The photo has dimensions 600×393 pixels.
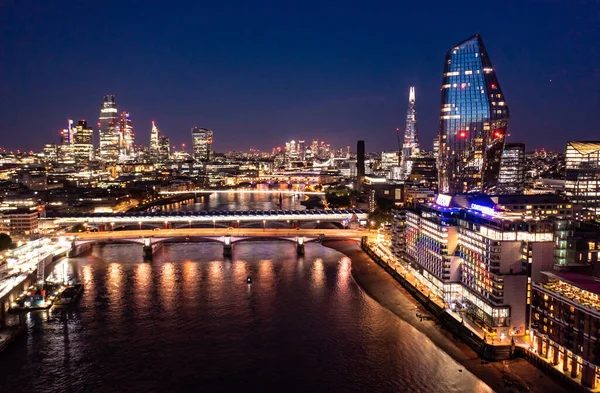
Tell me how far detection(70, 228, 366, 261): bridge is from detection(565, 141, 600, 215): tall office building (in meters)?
12.7

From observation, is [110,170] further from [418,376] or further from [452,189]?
[418,376]

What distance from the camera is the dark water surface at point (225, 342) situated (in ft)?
37.5

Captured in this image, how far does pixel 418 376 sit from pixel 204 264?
12.3 meters

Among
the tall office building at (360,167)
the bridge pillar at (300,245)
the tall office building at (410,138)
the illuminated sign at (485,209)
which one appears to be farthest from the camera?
the tall office building at (410,138)

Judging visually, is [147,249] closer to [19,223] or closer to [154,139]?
[19,223]

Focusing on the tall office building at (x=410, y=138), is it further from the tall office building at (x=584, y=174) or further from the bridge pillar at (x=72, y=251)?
the bridge pillar at (x=72, y=251)

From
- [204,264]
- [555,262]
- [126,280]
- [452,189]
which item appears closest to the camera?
[555,262]

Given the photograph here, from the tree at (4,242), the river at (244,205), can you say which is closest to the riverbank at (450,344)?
the tree at (4,242)

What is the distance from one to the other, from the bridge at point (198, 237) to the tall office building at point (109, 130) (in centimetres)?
9511

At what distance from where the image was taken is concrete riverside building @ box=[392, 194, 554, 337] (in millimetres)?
13062

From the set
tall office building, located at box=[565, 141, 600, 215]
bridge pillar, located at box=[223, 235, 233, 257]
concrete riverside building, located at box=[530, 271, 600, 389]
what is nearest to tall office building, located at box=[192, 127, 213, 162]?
tall office building, located at box=[565, 141, 600, 215]

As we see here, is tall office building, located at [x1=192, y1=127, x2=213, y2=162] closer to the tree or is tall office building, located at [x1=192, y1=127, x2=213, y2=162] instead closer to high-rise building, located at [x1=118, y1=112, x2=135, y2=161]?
high-rise building, located at [x1=118, y1=112, x2=135, y2=161]

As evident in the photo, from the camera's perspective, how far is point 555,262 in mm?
13492

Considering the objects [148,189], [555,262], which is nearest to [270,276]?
[555,262]
